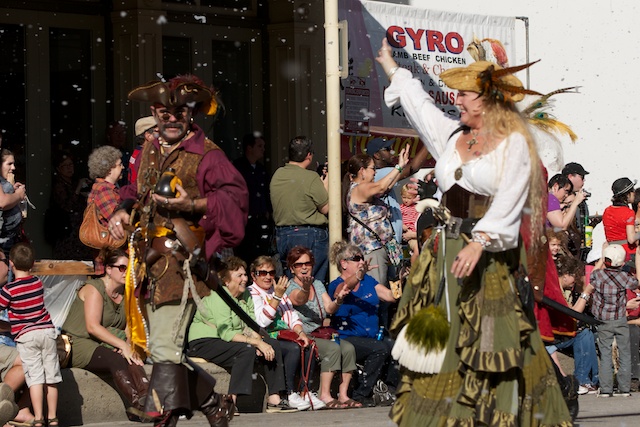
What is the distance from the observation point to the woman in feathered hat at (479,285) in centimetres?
655

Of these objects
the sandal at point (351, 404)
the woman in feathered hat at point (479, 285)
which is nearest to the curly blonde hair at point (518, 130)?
the woman in feathered hat at point (479, 285)

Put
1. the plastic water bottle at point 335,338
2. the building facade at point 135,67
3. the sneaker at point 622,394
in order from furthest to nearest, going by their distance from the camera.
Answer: the building facade at point 135,67 < the sneaker at point 622,394 < the plastic water bottle at point 335,338

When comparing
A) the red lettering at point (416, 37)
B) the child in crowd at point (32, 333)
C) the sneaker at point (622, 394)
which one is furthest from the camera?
the red lettering at point (416, 37)

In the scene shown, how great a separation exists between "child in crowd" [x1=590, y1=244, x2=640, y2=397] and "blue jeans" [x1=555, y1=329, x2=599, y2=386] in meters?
0.17

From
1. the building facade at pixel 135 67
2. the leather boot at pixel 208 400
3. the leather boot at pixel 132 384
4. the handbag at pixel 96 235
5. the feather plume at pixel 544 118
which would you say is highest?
the building facade at pixel 135 67

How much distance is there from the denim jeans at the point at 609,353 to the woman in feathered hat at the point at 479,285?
510 cm

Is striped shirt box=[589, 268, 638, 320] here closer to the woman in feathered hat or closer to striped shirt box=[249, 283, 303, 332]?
striped shirt box=[249, 283, 303, 332]

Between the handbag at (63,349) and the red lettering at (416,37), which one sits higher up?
the red lettering at (416,37)

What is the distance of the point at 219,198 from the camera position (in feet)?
22.9

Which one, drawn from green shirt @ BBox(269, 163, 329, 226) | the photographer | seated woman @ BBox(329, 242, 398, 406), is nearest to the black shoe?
seated woman @ BBox(329, 242, 398, 406)

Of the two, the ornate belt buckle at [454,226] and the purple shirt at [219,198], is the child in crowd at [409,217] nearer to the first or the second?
the purple shirt at [219,198]

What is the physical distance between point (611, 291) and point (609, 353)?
20.6 inches

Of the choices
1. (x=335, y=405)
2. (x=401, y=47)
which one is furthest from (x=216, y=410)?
(x=401, y=47)

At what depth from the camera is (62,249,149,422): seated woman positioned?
9078 millimetres
